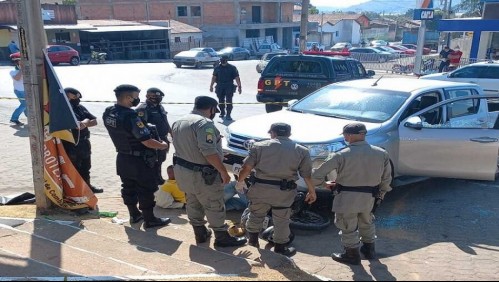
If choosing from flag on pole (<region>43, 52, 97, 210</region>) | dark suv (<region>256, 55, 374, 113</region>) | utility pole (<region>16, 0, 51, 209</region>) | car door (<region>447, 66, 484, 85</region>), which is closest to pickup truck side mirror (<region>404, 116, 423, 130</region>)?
flag on pole (<region>43, 52, 97, 210</region>)

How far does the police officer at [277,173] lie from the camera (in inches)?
165

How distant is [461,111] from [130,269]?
526cm

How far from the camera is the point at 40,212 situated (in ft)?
17.0

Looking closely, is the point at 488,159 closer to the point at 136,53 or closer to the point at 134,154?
the point at 134,154

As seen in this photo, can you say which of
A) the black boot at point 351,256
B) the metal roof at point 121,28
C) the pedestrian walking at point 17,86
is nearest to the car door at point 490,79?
the black boot at point 351,256

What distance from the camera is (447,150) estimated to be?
5883 mm

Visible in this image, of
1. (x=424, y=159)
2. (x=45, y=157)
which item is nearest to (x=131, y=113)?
(x=45, y=157)

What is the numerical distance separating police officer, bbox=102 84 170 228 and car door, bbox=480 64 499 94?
44.0 ft

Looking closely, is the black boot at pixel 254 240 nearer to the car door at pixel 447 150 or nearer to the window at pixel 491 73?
the car door at pixel 447 150

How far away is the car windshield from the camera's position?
19.9 feet

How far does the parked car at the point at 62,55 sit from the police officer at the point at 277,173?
28.1m

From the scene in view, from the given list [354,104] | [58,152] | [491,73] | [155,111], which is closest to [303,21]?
[491,73]

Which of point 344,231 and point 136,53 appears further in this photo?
point 136,53

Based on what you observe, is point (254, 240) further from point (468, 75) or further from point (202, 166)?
point (468, 75)
